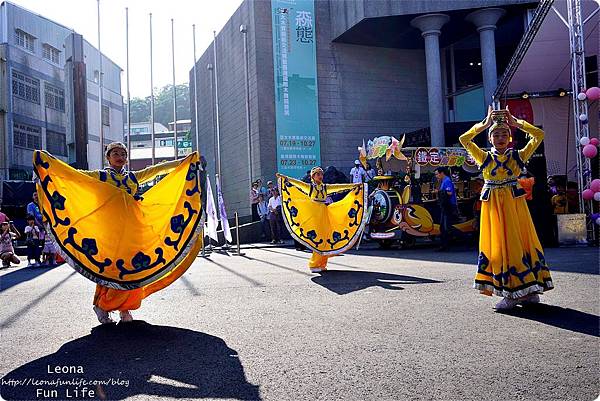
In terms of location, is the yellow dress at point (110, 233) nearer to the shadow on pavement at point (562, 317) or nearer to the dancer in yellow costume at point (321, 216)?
the shadow on pavement at point (562, 317)

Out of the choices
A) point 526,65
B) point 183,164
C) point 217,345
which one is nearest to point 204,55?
point 526,65

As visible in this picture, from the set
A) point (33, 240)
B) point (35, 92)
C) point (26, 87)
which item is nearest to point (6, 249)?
point (33, 240)

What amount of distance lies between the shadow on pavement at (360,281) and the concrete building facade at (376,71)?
47.1 feet

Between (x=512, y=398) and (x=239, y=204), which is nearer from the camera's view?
(x=512, y=398)

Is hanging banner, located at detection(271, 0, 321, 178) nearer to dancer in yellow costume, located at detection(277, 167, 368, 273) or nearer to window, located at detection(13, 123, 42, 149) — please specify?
dancer in yellow costume, located at detection(277, 167, 368, 273)

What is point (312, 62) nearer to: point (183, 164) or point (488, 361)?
point (183, 164)

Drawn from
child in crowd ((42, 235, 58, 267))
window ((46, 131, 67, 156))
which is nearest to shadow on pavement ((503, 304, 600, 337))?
child in crowd ((42, 235, 58, 267))

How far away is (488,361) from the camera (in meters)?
3.74

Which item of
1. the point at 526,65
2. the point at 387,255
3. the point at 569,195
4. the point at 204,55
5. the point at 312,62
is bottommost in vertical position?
the point at 387,255

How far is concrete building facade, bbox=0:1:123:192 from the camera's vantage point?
32000mm

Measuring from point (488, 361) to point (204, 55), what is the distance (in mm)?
30250

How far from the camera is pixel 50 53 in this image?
36.4 meters

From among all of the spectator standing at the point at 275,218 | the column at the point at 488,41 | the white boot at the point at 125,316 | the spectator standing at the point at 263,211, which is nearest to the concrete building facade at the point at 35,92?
the spectator standing at the point at 263,211

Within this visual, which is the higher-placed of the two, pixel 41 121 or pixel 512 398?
pixel 41 121
